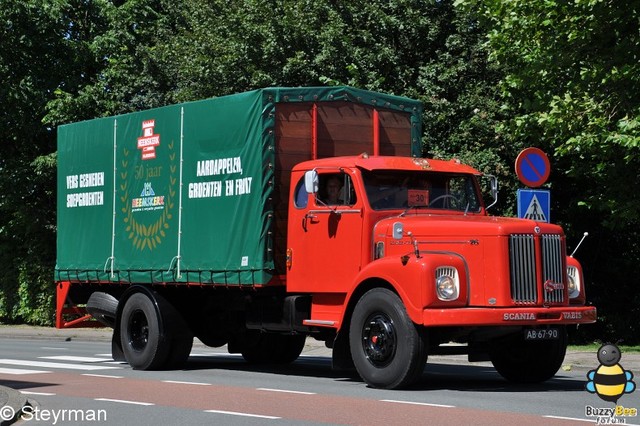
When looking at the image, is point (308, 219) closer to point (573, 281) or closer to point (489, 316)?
point (489, 316)

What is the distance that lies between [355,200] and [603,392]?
17.7 ft

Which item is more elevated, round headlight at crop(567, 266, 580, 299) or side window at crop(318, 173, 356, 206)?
side window at crop(318, 173, 356, 206)

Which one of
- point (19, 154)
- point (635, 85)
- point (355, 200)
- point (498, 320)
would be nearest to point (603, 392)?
point (498, 320)

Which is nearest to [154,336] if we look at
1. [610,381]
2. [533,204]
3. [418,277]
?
[418,277]

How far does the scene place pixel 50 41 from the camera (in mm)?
35906

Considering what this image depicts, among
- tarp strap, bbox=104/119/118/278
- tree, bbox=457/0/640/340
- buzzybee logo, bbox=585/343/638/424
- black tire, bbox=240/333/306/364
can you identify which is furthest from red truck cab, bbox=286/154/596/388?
tree, bbox=457/0/640/340

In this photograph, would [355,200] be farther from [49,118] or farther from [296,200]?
[49,118]

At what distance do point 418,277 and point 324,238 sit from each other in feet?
6.99

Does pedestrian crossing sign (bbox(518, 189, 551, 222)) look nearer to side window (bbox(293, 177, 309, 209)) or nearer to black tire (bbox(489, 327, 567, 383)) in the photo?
black tire (bbox(489, 327, 567, 383))

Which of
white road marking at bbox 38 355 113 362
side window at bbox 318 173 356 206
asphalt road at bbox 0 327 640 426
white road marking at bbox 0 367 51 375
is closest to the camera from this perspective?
asphalt road at bbox 0 327 640 426

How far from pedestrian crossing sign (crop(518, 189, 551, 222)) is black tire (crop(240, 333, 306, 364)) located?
167 inches

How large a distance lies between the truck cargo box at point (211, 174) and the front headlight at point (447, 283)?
3.01m

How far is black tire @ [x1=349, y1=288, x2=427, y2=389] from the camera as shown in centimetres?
1324

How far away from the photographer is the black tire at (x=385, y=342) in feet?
43.4
